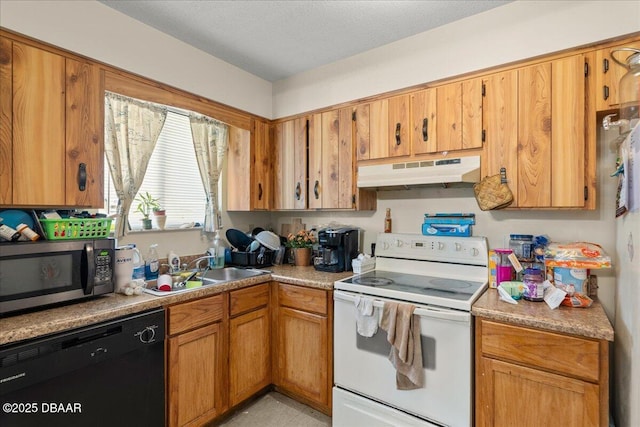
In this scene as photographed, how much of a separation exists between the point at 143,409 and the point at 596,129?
9.10 feet

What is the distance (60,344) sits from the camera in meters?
1.36

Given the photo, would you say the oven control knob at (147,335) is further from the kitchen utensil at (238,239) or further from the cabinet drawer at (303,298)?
the kitchen utensil at (238,239)

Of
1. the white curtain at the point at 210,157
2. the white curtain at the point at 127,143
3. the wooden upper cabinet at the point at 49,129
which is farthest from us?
the white curtain at the point at 210,157

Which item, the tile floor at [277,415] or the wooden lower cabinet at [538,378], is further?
the tile floor at [277,415]

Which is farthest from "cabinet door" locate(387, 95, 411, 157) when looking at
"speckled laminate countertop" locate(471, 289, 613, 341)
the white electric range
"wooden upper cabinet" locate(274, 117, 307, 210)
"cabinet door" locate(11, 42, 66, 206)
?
"cabinet door" locate(11, 42, 66, 206)

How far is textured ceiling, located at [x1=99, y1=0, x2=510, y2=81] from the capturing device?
6.24ft

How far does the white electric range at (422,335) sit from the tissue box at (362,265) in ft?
0.17

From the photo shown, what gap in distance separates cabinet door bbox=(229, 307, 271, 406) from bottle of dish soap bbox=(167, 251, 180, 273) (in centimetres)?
63

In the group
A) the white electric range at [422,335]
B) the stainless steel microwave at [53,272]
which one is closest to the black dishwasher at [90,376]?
the stainless steel microwave at [53,272]

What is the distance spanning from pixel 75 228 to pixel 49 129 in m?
0.51

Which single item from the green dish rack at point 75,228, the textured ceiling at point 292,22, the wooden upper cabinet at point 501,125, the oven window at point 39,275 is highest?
the textured ceiling at point 292,22

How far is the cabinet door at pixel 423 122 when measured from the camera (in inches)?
83.9

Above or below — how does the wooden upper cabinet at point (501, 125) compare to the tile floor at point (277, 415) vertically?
above

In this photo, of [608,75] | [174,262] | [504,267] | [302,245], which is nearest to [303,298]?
[302,245]
